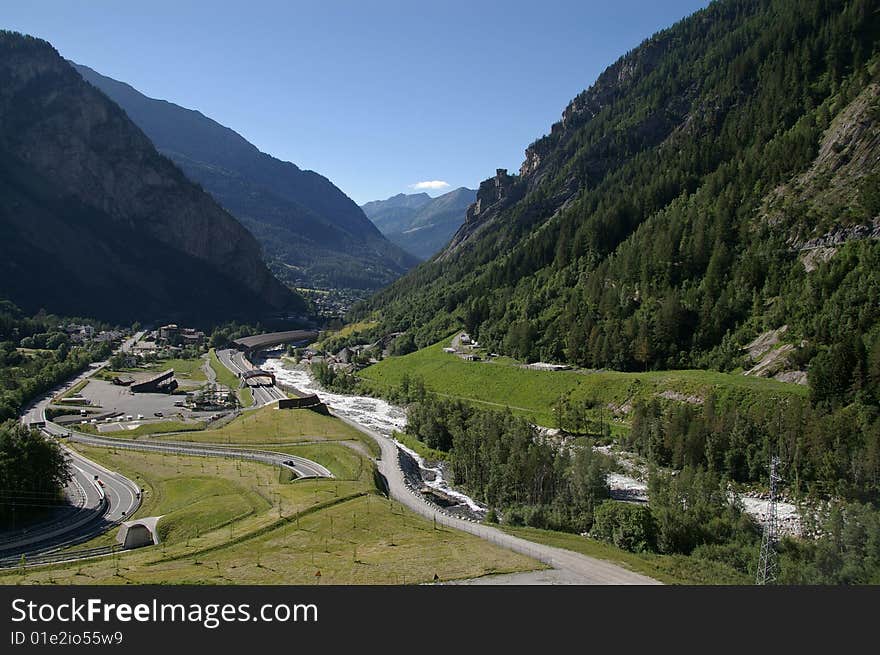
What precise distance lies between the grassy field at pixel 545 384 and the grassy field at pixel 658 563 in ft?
129

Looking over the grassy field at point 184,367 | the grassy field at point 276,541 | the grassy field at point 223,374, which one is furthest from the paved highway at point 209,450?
the grassy field at point 184,367

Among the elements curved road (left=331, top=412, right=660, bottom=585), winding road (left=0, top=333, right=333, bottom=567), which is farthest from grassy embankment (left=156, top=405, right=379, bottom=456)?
curved road (left=331, top=412, right=660, bottom=585)

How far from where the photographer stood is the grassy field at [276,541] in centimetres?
3647

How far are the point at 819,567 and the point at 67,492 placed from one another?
7143 centimetres

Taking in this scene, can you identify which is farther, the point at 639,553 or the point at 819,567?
the point at 639,553

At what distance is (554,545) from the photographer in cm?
4350

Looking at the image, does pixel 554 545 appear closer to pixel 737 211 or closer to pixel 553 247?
pixel 737 211

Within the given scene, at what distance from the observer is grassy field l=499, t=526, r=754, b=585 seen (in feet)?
117

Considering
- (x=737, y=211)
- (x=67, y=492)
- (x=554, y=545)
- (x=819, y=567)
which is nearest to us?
(x=819, y=567)

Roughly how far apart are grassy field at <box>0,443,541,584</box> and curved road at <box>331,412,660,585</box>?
2.05 metres

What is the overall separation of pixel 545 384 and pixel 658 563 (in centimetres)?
6682

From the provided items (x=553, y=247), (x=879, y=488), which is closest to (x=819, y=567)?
(x=879, y=488)

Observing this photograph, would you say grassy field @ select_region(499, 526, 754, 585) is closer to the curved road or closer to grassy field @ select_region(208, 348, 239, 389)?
the curved road

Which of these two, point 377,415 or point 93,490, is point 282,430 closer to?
point 377,415
